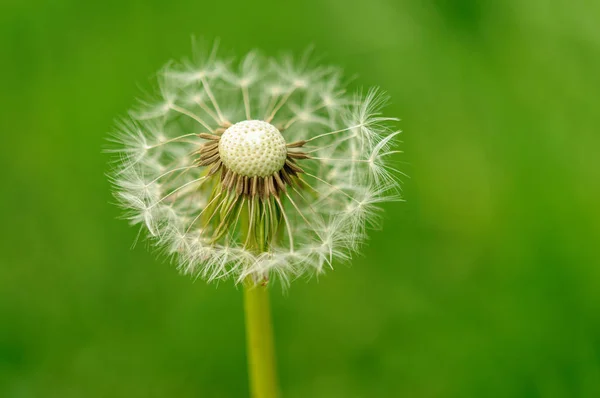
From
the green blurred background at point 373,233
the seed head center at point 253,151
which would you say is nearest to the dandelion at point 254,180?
the seed head center at point 253,151

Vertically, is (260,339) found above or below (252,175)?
below

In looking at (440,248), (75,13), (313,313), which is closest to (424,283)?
(440,248)

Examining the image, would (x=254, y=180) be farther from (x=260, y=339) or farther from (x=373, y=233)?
(x=373, y=233)

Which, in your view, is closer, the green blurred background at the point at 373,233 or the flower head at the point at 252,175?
the flower head at the point at 252,175

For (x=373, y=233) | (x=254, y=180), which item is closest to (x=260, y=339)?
(x=254, y=180)

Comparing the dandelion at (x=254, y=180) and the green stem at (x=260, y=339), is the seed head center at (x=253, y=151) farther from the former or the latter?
the green stem at (x=260, y=339)

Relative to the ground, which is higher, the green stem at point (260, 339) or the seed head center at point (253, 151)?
the seed head center at point (253, 151)

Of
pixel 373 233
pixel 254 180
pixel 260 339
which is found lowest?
pixel 260 339
